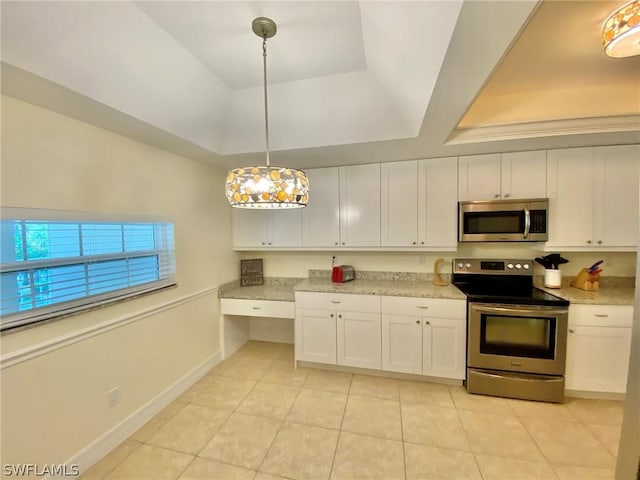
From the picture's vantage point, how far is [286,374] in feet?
9.39

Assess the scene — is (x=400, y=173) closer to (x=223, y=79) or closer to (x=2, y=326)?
(x=223, y=79)

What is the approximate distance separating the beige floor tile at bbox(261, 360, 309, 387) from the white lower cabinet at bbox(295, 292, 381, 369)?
145 millimetres

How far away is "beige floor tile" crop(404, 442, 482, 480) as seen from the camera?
5.53 feet

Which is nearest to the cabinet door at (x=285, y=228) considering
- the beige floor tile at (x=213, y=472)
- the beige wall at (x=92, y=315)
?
the beige wall at (x=92, y=315)

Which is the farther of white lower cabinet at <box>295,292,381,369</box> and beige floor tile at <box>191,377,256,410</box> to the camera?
white lower cabinet at <box>295,292,381,369</box>

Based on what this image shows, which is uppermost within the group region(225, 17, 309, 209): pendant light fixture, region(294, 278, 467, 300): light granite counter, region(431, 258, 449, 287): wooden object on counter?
region(225, 17, 309, 209): pendant light fixture

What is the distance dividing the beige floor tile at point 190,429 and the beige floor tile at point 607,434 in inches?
111

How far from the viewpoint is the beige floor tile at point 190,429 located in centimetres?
194

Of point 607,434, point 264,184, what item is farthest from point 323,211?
point 607,434

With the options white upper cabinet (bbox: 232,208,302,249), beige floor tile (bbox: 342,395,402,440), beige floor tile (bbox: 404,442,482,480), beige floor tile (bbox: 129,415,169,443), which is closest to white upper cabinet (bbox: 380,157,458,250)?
white upper cabinet (bbox: 232,208,302,249)

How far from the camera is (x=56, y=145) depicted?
1.66 meters

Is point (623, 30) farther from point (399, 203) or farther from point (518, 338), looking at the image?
point (518, 338)

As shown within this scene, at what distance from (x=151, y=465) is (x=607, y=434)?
128 inches

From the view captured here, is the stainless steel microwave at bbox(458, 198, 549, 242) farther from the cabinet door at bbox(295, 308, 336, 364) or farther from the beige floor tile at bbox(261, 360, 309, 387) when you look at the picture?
the beige floor tile at bbox(261, 360, 309, 387)
